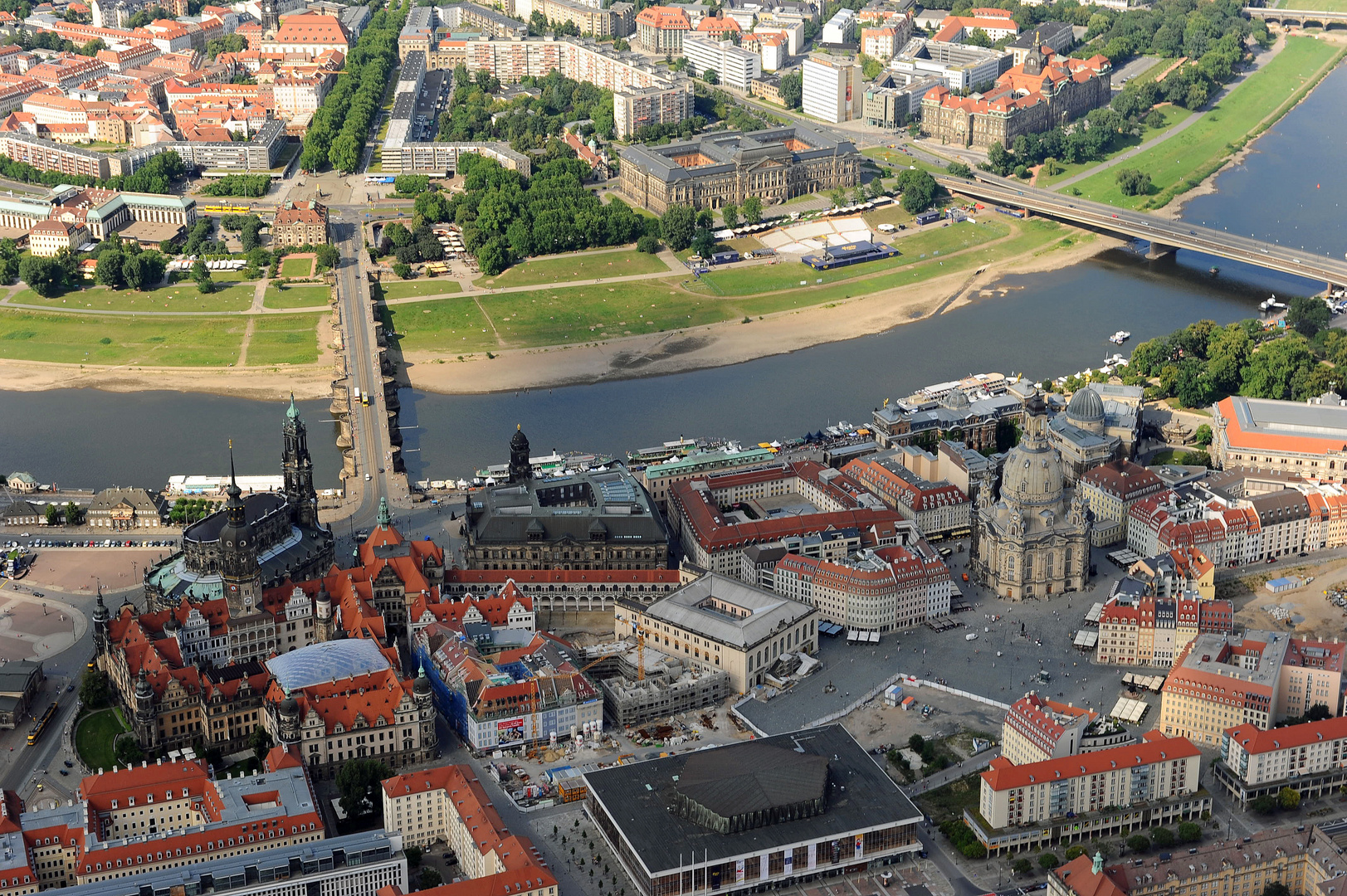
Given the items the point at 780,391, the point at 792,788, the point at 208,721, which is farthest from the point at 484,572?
the point at 780,391

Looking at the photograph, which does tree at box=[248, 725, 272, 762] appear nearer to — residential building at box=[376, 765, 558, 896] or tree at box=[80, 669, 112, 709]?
tree at box=[80, 669, 112, 709]

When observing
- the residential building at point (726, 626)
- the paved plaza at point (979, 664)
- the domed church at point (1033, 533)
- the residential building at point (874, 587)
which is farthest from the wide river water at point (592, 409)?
the paved plaza at point (979, 664)

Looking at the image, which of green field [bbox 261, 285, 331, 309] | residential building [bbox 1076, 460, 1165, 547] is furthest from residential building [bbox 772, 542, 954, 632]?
green field [bbox 261, 285, 331, 309]

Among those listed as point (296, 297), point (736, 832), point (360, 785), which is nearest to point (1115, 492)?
point (736, 832)

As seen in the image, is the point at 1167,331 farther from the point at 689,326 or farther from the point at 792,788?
the point at 792,788

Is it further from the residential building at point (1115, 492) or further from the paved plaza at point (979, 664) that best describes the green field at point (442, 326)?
the paved plaza at point (979, 664)

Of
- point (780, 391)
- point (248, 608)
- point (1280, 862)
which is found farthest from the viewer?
point (780, 391)
